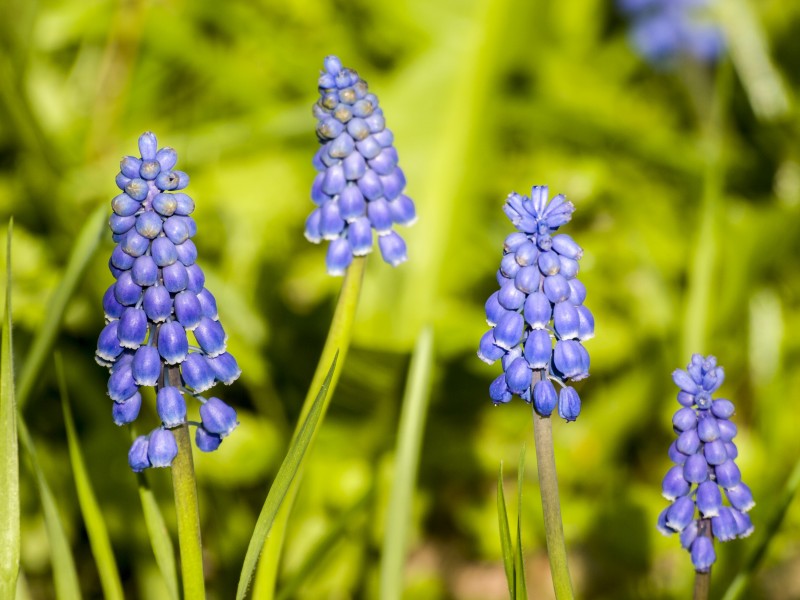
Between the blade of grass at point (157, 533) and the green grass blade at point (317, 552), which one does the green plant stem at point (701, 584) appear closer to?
the green grass blade at point (317, 552)

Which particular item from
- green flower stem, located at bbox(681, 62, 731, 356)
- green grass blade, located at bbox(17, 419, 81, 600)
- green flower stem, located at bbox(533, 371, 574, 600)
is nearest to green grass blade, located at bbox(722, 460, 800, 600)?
green flower stem, located at bbox(533, 371, 574, 600)

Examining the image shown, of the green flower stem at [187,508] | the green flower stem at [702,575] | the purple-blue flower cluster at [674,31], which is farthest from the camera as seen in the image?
the purple-blue flower cluster at [674,31]

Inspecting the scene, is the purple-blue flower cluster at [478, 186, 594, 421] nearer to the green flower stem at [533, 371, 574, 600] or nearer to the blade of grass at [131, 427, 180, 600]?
the green flower stem at [533, 371, 574, 600]

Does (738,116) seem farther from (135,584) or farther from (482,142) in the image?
(135,584)

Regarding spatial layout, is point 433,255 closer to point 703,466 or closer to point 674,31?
point 674,31

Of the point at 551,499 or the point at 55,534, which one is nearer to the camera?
the point at 551,499

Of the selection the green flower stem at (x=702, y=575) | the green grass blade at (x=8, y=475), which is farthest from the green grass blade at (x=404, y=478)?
the green grass blade at (x=8, y=475)

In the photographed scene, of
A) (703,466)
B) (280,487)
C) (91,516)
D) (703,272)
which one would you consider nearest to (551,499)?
(703,466)
